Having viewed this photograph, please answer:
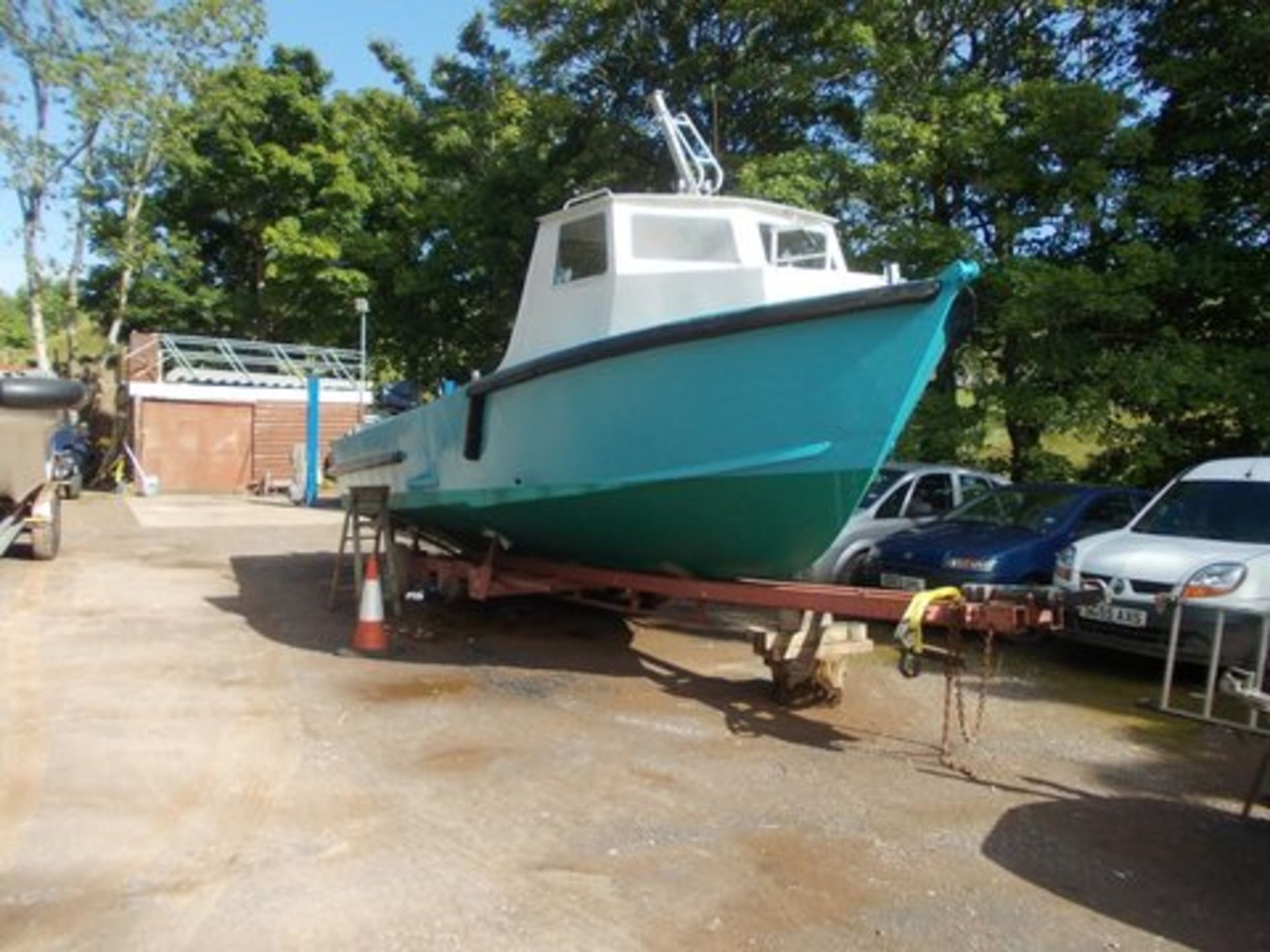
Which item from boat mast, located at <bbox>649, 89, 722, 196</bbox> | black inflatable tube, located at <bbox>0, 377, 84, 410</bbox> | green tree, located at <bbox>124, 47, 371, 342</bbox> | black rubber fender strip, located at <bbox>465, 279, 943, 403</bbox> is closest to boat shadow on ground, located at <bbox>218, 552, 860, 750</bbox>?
black rubber fender strip, located at <bbox>465, 279, 943, 403</bbox>

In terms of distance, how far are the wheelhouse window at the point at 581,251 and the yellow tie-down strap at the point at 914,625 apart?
3.24 m

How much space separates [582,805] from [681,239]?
4148 mm

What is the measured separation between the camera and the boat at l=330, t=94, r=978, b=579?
594 cm

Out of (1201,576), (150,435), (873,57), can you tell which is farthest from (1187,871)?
(150,435)

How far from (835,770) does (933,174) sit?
11.6m

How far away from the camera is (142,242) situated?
29.2 metres

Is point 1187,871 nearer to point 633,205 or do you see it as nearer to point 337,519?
point 633,205

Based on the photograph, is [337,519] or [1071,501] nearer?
[1071,501]

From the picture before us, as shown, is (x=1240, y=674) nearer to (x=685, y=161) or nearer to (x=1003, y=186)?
(x=685, y=161)

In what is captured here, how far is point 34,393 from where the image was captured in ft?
24.7

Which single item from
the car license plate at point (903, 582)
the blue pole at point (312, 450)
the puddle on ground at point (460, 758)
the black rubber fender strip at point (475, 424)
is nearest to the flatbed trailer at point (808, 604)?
the car license plate at point (903, 582)

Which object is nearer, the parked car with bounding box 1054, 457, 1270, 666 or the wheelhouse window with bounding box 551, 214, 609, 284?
the parked car with bounding box 1054, 457, 1270, 666

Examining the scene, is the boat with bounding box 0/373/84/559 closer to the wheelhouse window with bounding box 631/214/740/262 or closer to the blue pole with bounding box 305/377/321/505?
the wheelhouse window with bounding box 631/214/740/262

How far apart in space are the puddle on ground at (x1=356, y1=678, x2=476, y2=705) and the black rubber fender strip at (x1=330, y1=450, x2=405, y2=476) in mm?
2887
